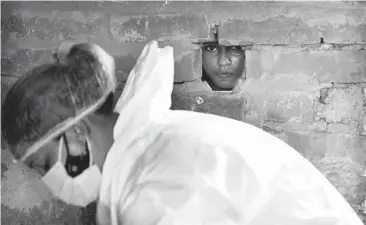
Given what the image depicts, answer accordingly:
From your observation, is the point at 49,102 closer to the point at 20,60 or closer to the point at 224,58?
the point at 20,60

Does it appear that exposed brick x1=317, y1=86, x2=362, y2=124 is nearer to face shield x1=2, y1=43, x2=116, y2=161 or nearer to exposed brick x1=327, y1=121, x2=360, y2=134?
exposed brick x1=327, y1=121, x2=360, y2=134

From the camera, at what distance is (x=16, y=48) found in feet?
5.31

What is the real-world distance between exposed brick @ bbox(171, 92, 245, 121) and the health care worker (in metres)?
0.18

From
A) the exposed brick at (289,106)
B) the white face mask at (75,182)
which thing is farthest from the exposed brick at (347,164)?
the white face mask at (75,182)

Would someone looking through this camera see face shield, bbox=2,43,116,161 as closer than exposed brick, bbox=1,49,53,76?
Yes

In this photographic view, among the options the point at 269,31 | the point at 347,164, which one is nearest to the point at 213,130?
the point at 269,31

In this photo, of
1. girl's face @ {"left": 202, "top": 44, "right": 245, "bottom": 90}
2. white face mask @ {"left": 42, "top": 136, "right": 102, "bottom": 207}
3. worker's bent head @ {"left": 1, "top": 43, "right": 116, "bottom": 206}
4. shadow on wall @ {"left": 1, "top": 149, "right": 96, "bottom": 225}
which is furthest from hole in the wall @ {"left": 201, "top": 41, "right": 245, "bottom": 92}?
shadow on wall @ {"left": 1, "top": 149, "right": 96, "bottom": 225}

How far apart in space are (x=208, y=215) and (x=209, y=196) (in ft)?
0.16

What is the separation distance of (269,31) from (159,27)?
353mm

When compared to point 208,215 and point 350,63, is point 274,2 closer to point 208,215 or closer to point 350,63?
point 350,63

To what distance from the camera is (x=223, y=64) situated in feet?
5.19

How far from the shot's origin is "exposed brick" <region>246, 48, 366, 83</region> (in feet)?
5.09

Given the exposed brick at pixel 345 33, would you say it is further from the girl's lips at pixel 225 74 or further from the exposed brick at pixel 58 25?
the exposed brick at pixel 58 25

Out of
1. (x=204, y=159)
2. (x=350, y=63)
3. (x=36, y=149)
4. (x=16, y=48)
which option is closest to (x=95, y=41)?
(x=16, y=48)
